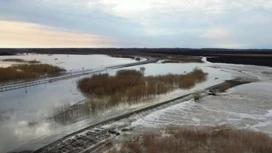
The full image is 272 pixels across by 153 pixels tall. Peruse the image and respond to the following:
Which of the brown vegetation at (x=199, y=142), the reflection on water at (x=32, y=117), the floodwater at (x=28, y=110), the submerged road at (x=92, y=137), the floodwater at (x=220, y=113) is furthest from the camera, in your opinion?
the floodwater at (x=220, y=113)

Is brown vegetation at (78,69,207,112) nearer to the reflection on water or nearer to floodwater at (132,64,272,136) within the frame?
the reflection on water

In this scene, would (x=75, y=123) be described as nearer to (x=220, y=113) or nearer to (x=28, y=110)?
(x=28, y=110)

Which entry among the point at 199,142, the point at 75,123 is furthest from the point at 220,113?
the point at 75,123

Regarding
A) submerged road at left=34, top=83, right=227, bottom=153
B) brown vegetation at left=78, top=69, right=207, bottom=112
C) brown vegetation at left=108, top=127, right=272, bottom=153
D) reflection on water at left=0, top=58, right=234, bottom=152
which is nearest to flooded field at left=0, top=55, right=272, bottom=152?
reflection on water at left=0, top=58, right=234, bottom=152

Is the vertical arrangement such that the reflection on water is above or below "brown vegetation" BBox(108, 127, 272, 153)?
below

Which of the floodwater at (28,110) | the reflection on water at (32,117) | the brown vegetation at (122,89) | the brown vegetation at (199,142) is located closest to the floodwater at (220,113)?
the brown vegetation at (199,142)

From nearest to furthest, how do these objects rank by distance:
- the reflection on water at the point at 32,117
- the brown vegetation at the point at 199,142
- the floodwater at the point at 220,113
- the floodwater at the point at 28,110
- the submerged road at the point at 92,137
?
the brown vegetation at the point at 199,142, the submerged road at the point at 92,137, the reflection on water at the point at 32,117, the floodwater at the point at 28,110, the floodwater at the point at 220,113

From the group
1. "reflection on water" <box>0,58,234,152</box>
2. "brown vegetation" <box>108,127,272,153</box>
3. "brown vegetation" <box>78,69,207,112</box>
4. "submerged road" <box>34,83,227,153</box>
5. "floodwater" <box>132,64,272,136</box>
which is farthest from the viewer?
"brown vegetation" <box>78,69,207,112</box>

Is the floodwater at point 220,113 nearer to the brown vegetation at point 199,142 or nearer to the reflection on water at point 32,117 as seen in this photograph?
the brown vegetation at point 199,142

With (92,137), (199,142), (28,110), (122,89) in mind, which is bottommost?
(28,110)
